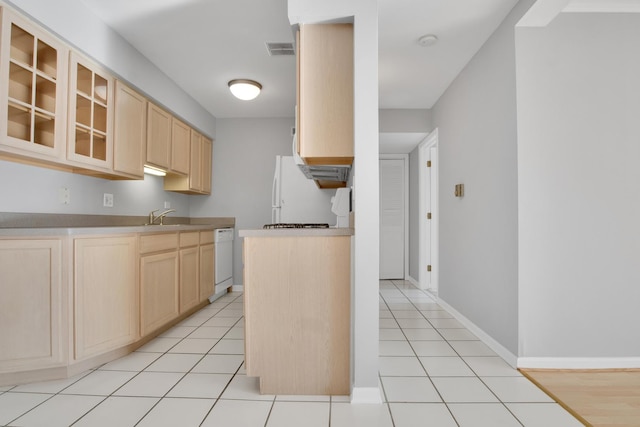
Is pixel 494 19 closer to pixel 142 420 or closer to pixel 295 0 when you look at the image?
pixel 295 0

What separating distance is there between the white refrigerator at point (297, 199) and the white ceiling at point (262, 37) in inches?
36.0

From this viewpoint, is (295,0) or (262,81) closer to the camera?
(295,0)

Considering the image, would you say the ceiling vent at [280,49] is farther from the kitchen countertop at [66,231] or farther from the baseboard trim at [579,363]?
the baseboard trim at [579,363]

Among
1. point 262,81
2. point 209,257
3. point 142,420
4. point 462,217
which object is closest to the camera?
point 142,420

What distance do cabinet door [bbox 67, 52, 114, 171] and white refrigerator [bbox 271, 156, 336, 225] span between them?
5.91ft

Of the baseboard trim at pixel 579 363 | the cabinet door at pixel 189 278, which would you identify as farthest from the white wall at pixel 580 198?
the cabinet door at pixel 189 278

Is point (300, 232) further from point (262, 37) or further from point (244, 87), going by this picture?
point (244, 87)

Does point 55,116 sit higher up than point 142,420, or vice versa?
point 55,116

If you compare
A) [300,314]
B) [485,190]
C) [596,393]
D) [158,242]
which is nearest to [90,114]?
[158,242]

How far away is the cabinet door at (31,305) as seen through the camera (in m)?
1.94

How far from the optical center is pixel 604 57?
226cm

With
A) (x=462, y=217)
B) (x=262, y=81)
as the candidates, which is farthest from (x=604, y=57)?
(x=262, y=81)

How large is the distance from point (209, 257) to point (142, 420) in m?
2.38

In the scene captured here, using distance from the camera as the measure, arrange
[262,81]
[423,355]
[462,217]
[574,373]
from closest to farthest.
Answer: [574,373] → [423,355] → [462,217] → [262,81]
